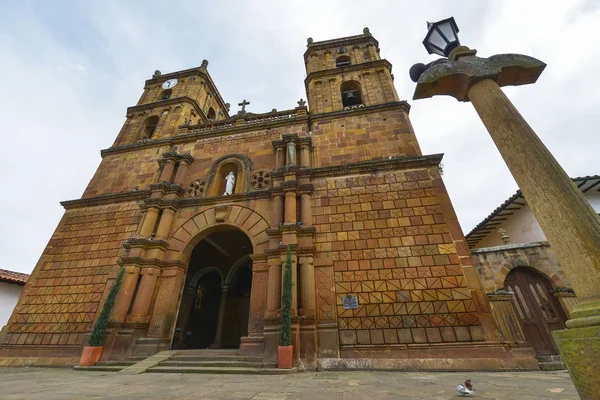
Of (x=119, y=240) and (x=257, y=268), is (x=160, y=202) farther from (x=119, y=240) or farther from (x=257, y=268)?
(x=257, y=268)

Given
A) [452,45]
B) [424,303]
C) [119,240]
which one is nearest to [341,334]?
[424,303]

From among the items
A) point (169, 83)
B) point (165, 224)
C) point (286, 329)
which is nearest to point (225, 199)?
point (165, 224)

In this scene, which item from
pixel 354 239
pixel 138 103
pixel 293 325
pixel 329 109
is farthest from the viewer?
pixel 138 103

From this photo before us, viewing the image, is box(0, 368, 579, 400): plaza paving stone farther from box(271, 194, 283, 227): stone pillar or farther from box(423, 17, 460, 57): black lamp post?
box(423, 17, 460, 57): black lamp post

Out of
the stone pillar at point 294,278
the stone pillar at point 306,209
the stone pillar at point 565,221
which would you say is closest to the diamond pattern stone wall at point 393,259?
the stone pillar at point 306,209

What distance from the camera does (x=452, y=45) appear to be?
4449mm

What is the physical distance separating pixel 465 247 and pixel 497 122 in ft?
15.3

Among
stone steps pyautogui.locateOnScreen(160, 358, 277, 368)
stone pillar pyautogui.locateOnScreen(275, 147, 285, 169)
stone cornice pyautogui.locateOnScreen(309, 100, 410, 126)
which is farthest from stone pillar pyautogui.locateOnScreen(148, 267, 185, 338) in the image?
stone cornice pyautogui.locateOnScreen(309, 100, 410, 126)

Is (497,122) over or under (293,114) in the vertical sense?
under

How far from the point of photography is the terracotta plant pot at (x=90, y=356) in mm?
6707

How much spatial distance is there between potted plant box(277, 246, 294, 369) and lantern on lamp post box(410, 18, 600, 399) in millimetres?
4929

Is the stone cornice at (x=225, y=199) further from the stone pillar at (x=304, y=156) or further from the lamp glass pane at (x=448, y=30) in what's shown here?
the lamp glass pane at (x=448, y=30)

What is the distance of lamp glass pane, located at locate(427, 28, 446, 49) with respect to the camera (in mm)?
4496

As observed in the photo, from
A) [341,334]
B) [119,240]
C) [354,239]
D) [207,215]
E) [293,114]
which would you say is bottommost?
[341,334]
